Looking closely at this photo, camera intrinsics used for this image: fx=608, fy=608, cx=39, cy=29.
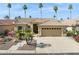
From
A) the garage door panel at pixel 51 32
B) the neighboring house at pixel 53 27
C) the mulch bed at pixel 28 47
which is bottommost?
the mulch bed at pixel 28 47

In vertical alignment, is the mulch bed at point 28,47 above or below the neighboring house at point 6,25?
→ below

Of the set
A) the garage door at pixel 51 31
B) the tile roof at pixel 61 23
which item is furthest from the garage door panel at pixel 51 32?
the tile roof at pixel 61 23

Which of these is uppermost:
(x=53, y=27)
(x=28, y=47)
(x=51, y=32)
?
(x=53, y=27)

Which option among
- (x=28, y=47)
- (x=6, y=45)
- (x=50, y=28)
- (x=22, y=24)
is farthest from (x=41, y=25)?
(x=6, y=45)

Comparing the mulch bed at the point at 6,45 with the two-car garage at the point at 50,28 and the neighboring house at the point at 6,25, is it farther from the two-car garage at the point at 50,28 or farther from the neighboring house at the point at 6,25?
the two-car garage at the point at 50,28

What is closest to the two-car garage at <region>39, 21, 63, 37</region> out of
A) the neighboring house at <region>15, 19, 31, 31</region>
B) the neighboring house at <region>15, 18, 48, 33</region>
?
the neighboring house at <region>15, 18, 48, 33</region>

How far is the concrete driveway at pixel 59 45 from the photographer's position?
536 inches

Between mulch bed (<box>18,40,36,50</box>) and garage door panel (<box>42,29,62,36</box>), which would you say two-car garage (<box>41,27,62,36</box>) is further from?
mulch bed (<box>18,40,36,50</box>)

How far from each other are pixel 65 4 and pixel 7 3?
130cm

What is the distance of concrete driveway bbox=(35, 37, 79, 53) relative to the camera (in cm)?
1362

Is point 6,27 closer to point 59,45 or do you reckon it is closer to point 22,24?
point 22,24

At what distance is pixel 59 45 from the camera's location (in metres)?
13.7

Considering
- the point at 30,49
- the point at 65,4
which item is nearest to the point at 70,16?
the point at 65,4

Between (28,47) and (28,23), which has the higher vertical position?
(28,23)
